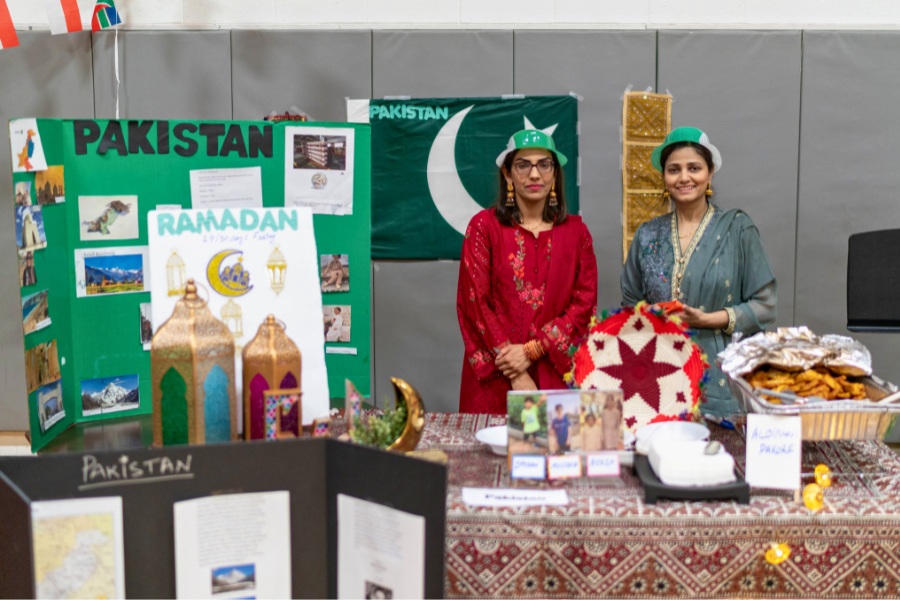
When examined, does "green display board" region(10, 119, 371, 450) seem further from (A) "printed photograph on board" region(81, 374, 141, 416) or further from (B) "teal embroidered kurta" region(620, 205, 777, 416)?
(B) "teal embroidered kurta" region(620, 205, 777, 416)

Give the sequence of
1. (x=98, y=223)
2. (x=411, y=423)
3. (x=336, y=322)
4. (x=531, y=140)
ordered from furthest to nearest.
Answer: (x=531, y=140)
(x=336, y=322)
(x=98, y=223)
(x=411, y=423)

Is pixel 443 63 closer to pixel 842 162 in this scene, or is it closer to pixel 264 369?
pixel 842 162

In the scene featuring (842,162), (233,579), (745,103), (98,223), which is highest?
(745,103)

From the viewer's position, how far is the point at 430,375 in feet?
14.0

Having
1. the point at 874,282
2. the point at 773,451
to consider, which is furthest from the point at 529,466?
the point at 874,282

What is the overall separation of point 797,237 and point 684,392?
2.30 metres

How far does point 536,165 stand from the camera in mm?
2922

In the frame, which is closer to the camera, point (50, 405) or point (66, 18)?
point (50, 405)

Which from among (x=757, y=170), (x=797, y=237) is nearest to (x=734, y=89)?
(x=757, y=170)

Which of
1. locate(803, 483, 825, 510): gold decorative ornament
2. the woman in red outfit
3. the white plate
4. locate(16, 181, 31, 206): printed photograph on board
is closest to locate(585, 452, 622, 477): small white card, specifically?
the white plate

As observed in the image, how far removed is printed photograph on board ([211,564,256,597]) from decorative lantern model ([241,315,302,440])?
311 mm

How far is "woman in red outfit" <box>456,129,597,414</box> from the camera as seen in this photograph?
292 centimetres

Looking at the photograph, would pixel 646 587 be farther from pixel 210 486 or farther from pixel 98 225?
pixel 98 225

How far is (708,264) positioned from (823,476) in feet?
3.49
